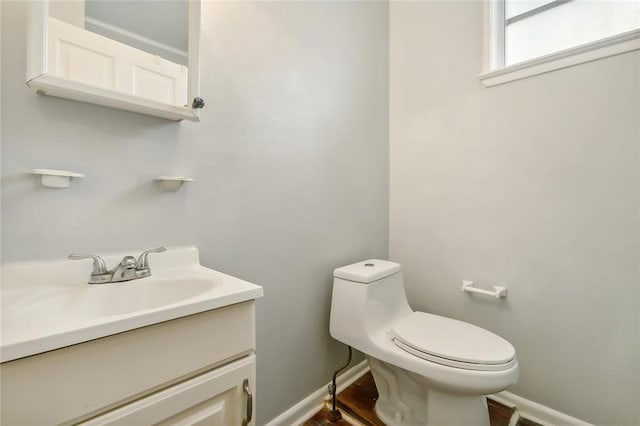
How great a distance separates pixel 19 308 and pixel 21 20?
27.3 inches

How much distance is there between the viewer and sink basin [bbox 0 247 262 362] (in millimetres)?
440

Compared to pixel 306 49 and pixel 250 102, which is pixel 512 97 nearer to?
pixel 306 49

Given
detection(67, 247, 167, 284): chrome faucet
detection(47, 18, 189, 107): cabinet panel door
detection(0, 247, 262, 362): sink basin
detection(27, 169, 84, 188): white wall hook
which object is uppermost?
detection(47, 18, 189, 107): cabinet panel door

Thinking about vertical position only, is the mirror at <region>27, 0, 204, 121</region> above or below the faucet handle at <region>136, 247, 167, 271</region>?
above

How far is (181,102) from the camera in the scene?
89 cm

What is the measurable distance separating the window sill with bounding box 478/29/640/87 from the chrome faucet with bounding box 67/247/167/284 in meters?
1.65

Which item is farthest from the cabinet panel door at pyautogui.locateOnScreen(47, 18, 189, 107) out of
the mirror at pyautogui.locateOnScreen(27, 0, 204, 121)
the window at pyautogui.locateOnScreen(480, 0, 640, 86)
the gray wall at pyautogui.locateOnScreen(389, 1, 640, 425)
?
the window at pyautogui.locateOnScreen(480, 0, 640, 86)

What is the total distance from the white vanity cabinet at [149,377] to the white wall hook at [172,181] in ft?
1.47

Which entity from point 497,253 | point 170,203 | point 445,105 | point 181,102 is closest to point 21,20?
point 181,102

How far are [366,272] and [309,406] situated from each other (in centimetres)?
69

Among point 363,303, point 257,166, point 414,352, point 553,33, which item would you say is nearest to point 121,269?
point 257,166

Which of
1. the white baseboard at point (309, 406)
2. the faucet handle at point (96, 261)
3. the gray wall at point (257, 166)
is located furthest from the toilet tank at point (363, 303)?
the faucet handle at point (96, 261)

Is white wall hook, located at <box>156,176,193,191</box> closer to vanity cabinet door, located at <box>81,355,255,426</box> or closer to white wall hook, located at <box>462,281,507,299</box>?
vanity cabinet door, located at <box>81,355,255,426</box>

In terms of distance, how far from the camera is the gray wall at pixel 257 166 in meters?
0.70
